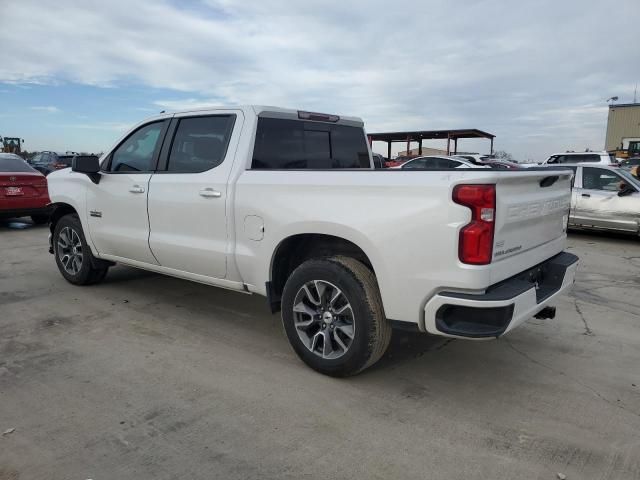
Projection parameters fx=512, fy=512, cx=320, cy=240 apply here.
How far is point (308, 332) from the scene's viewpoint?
3.76 metres

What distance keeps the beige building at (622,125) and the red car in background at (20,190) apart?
56830 mm

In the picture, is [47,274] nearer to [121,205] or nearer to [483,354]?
[121,205]

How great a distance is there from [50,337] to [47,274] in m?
2.67

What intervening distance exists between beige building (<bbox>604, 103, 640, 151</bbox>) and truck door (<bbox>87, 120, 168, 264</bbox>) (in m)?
58.8

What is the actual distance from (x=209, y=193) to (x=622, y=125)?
60905 mm

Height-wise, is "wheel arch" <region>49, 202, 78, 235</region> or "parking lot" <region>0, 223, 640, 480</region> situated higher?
"wheel arch" <region>49, 202, 78, 235</region>

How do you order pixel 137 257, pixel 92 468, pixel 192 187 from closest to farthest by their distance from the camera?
1. pixel 92 468
2. pixel 192 187
3. pixel 137 257

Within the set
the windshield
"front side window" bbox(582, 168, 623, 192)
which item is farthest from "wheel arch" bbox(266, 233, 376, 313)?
the windshield

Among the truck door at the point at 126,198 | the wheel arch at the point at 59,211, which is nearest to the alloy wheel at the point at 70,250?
Answer: the wheel arch at the point at 59,211

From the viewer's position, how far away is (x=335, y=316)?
140 inches

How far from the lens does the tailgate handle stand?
3418 mm

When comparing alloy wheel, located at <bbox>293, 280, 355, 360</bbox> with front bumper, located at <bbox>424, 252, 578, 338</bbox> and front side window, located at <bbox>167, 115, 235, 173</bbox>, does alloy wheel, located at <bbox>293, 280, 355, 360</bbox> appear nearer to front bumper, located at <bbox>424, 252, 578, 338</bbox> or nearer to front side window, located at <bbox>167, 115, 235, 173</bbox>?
front bumper, located at <bbox>424, 252, 578, 338</bbox>

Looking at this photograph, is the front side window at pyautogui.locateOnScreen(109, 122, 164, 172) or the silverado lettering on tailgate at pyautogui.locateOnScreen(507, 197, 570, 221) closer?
the silverado lettering on tailgate at pyautogui.locateOnScreen(507, 197, 570, 221)

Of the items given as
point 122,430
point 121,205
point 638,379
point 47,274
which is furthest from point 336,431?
point 47,274
